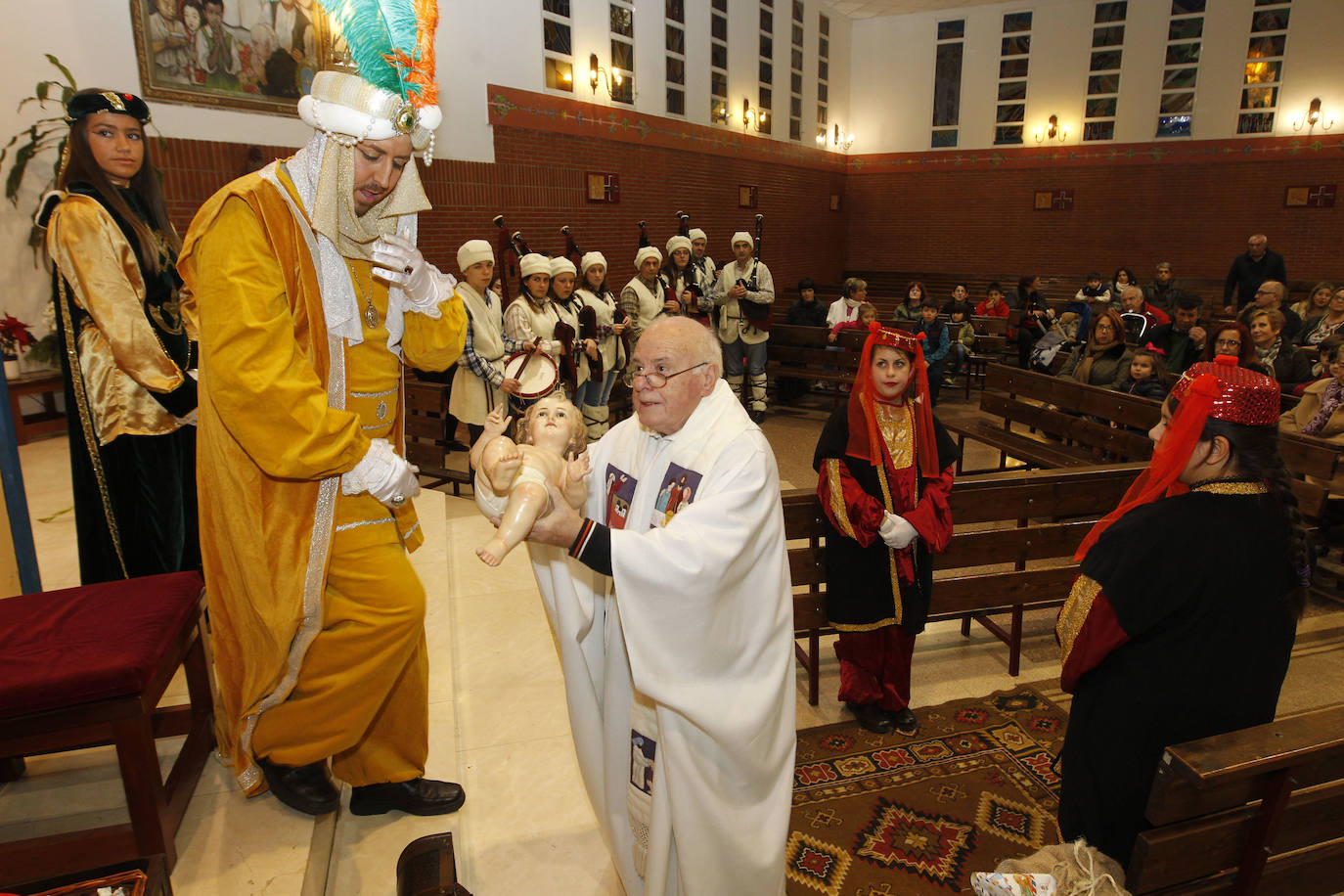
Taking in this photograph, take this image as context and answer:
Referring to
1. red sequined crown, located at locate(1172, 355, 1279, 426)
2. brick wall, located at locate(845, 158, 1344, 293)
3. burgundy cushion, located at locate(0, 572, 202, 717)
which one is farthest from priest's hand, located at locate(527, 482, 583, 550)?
brick wall, located at locate(845, 158, 1344, 293)

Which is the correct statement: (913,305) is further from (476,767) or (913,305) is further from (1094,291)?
(476,767)

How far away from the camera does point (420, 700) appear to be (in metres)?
2.63

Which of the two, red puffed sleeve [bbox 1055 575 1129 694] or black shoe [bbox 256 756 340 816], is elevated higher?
red puffed sleeve [bbox 1055 575 1129 694]

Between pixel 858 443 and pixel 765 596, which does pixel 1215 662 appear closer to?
pixel 765 596

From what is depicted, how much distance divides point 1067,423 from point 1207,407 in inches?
171

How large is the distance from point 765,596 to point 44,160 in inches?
320

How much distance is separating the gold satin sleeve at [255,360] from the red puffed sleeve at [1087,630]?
2.05 m

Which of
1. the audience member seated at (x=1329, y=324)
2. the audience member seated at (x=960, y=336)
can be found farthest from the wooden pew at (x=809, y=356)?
the audience member seated at (x=1329, y=324)

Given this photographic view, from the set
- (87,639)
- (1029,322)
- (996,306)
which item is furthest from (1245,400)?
(996,306)

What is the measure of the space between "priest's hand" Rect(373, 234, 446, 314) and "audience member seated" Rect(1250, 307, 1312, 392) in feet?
23.5

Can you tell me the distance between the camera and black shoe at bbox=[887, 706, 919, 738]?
Result: 3.58m

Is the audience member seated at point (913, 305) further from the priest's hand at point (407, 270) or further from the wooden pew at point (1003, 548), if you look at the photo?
the priest's hand at point (407, 270)

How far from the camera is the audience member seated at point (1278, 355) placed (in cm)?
682

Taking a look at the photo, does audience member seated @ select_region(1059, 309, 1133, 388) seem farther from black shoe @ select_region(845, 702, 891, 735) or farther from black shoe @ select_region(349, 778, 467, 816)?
black shoe @ select_region(349, 778, 467, 816)
